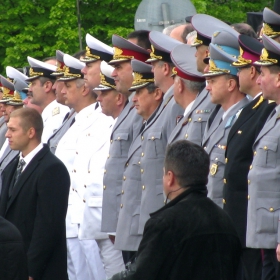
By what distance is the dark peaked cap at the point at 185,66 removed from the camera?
8.58 metres

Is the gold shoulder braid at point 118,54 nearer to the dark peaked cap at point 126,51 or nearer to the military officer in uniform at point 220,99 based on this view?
the dark peaked cap at point 126,51

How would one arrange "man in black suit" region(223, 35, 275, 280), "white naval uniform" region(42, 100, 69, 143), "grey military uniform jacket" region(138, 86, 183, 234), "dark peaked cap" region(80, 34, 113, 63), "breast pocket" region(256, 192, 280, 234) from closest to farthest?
"breast pocket" region(256, 192, 280, 234) → "man in black suit" region(223, 35, 275, 280) → "grey military uniform jacket" region(138, 86, 183, 234) → "dark peaked cap" region(80, 34, 113, 63) → "white naval uniform" region(42, 100, 69, 143)

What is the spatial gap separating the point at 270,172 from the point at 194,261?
146 cm

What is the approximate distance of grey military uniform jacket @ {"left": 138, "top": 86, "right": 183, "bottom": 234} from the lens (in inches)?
344

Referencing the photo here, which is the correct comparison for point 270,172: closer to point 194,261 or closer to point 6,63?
point 194,261

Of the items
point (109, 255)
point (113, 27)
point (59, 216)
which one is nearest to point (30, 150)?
point (59, 216)

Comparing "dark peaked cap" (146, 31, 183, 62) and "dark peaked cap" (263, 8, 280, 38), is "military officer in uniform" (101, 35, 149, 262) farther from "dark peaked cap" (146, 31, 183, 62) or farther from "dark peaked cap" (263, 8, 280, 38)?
"dark peaked cap" (263, 8, 280, 38)

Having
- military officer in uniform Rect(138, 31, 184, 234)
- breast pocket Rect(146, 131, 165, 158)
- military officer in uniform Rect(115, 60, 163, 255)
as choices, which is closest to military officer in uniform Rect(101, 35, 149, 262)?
military officer in uniform Rect(115, 60, 163, 255)

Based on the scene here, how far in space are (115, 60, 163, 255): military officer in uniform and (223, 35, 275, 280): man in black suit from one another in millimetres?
1523

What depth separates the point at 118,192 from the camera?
966 cm

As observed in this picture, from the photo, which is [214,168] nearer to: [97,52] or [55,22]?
[97,52]

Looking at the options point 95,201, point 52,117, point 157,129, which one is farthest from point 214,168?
point 52,117

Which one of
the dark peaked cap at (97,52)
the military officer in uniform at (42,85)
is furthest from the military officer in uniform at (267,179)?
the military officer in uniform at (42,85)

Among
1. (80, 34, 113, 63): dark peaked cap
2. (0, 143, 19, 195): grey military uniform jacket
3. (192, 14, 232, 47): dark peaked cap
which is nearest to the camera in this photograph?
(192, 14, 232, 47): dark peaked cap
